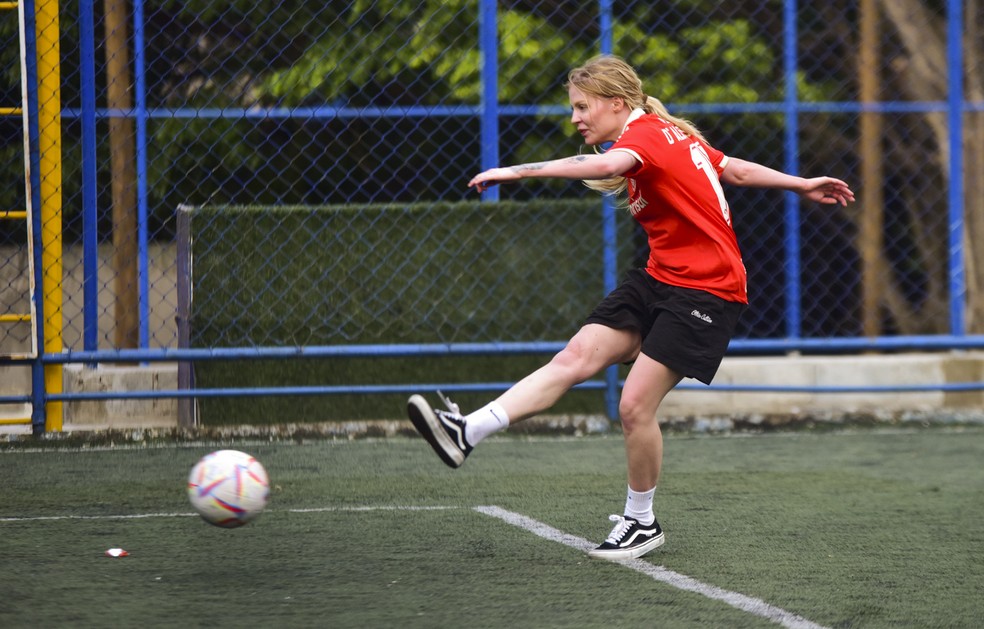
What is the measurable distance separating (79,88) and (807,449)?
176 inches

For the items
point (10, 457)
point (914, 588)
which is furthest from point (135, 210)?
point (914, 588)

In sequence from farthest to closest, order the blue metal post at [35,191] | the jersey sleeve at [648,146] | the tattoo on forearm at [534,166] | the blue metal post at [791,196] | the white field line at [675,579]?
the blue metal post at [791,196] < the blue metal post at [35,191] < the jersey sleeve at [648,146] < the tattoo on forearm at [534,166] < the white field line at [675,579]

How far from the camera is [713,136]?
9.62 metres

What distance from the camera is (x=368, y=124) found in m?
8.83

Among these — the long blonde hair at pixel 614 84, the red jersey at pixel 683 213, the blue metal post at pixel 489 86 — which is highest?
the blue metal post at pixel 489 86

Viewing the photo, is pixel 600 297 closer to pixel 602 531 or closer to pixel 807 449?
pixel 807 449

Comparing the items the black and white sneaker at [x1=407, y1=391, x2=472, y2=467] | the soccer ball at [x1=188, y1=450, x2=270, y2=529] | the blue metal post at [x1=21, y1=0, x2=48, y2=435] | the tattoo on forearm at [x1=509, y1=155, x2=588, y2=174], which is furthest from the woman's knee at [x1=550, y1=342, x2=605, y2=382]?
the blue metal post at [x1=21, y1=0, x2=48, y2=435]

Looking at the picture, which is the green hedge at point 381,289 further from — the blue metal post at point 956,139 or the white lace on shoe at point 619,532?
the white lace on shoe at point 619,532

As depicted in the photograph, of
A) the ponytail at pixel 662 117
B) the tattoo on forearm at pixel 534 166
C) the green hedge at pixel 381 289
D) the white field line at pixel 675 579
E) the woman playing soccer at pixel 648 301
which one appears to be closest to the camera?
the white field line at pixel 675 579

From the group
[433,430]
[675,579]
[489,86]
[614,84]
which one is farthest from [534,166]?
[489,86]

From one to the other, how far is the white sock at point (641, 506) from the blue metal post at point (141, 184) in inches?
158

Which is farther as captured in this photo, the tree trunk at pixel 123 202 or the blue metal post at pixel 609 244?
the tree trunk at pixel 123 202

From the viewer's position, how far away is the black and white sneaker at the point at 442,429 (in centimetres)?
429

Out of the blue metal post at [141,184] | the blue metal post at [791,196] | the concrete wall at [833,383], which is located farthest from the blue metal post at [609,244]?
the blue metal post at [141,184]
